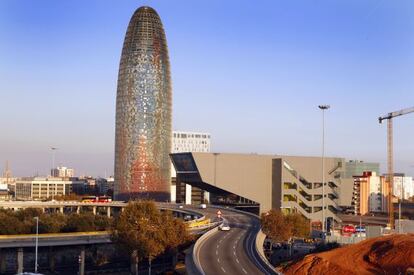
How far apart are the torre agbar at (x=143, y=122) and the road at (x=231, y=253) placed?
100833 mm

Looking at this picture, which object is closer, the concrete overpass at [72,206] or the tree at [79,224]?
the tree at [79,224]

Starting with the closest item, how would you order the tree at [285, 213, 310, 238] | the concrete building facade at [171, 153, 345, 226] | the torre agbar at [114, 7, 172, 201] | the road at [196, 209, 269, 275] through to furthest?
the road at [196, 209, 269, 275]
the tree at [285, 213, 310, 238]
the concrete building facade at [171, 153, 345, 226]
the torre agbar at [114, 7, 172, 201]

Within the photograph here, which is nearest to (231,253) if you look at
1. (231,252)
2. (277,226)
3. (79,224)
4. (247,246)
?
(231,252)

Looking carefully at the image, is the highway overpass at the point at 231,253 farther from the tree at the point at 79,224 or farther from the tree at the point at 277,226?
the tree at the point at 79,224

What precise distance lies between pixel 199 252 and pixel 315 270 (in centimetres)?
1164

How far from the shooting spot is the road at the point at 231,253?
4900 cm

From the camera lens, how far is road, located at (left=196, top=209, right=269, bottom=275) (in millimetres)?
49000

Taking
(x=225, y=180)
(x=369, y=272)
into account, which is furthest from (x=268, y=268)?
(x=225, y=180)

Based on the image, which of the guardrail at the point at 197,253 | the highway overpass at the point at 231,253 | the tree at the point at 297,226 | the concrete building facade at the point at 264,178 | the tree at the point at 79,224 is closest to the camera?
the guardrail at the point at 197,253

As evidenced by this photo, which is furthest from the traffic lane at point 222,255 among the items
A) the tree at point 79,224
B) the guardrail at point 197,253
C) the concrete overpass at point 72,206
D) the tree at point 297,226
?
the concrete overpass at point 72,206

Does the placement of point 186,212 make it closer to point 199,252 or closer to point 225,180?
point 225,180

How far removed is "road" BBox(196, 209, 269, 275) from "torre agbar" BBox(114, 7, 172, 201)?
10083cm

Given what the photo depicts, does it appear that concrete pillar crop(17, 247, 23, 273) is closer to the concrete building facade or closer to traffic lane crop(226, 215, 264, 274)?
traffic lane crop(226, 215, 264, 274)

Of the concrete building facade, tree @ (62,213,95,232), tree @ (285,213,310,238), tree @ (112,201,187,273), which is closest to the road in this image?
tree @ (112,201,187,273)
